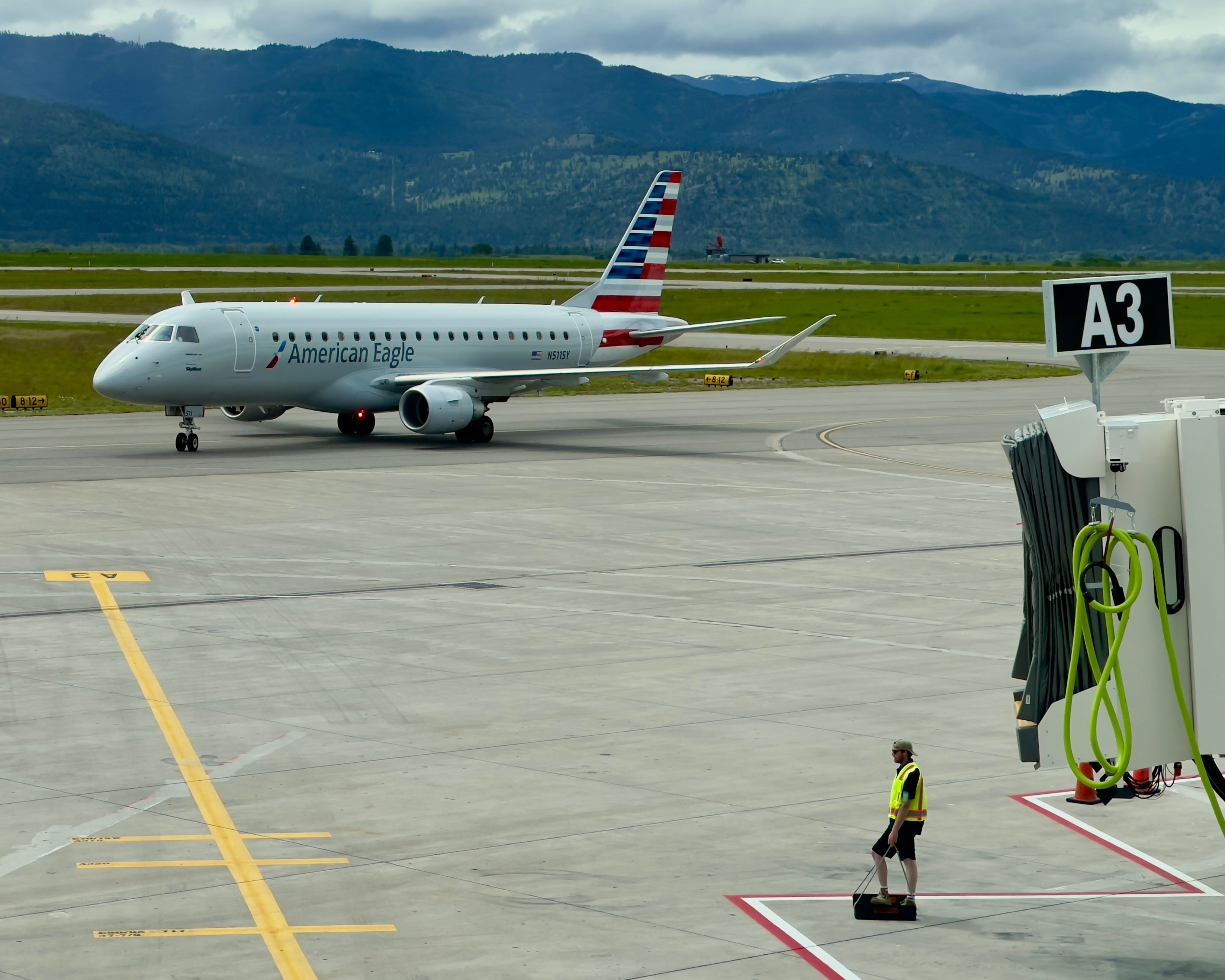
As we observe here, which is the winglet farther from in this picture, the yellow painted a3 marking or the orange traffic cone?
the orange traffic cone

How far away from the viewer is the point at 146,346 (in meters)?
45.3

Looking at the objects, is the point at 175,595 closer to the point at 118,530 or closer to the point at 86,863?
the point at 118,530

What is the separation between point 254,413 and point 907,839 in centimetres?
4225

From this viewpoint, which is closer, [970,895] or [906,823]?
[906,823]

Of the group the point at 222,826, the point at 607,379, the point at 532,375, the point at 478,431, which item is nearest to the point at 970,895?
the point at 222,826

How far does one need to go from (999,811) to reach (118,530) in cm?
2230

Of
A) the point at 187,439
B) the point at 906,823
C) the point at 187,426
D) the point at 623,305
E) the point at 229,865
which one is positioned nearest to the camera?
the point at 906,823

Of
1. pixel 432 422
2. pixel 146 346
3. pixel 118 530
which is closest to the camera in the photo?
pixel 118 530

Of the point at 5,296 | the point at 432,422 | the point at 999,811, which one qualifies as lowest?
the point at 999,811

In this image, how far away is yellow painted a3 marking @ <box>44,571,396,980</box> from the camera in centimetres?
1118

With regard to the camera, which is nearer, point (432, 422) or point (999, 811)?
point (999, 811)

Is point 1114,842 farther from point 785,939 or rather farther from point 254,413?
point 254,413

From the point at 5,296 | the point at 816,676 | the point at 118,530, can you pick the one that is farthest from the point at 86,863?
the point at 5,296

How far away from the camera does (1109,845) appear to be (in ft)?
44.4
